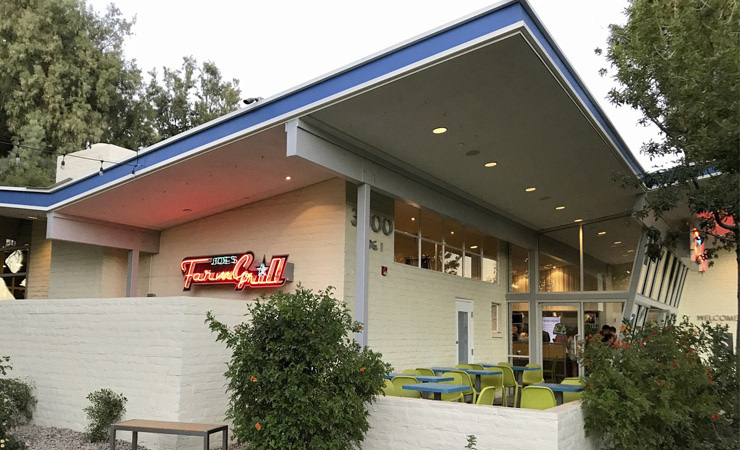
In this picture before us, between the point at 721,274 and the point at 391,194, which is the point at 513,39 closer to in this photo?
the point at 391,194

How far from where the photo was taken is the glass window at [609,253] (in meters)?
14.7

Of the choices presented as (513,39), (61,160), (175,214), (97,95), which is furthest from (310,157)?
(97,95)

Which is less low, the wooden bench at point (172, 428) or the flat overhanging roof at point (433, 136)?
the flat overhanging roof at point (433, 136)

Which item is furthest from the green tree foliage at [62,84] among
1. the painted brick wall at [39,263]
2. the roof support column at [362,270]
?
the roof support column at [362,270]

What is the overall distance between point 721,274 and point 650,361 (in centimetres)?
1578

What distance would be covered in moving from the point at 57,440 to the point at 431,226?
7881mm

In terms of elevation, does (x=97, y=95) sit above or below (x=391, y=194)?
above

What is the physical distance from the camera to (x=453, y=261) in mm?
13883

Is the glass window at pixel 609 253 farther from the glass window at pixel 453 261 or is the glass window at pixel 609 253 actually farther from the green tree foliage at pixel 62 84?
the green tree foliage at pixel 62 84

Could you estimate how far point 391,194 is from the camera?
10.4 meters

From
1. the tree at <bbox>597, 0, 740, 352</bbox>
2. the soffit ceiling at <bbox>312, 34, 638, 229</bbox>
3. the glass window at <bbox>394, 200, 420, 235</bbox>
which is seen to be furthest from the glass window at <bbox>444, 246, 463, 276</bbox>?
the tree at <bbox>597, 0, 740, 352</bbox>

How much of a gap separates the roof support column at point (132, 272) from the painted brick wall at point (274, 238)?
36 centimetres

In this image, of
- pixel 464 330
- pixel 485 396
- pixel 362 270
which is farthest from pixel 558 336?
pixel 485 396

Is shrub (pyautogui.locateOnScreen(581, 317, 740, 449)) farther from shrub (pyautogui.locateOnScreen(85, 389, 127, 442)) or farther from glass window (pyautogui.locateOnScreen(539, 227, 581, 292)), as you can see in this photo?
glass window (pyautogui.locateOnScreen(539, 227, 581, 292))
